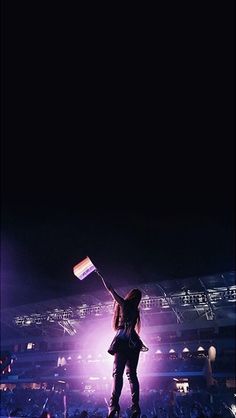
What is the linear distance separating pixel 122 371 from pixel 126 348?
286 mm

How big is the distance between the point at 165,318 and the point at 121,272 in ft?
32.6

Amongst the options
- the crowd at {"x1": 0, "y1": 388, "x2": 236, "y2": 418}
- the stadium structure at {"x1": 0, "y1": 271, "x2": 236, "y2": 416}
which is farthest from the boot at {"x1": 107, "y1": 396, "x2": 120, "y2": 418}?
the stadium structure at {"x1": 0, "y1": 271, "x2": 236, "y2": 416}

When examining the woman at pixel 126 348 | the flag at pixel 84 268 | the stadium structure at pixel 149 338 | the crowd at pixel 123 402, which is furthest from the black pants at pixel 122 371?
the stadium structure at pixel 149 338

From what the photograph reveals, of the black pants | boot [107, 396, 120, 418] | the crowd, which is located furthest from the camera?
the crowd

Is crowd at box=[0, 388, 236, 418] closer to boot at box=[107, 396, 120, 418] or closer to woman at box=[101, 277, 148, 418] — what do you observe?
woman at box=[101, 277, 148, 418]

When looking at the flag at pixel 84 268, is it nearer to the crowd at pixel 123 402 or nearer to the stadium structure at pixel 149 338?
the crowd at pixel 123 402

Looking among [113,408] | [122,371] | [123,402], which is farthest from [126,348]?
[123,402]

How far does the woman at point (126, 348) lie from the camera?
401 cm

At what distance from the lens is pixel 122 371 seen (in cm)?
409

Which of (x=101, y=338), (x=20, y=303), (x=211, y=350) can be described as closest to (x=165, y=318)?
(x=211, y=350)

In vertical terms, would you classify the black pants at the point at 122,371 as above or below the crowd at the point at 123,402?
above

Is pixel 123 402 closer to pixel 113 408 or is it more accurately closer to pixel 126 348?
pixel 113 408

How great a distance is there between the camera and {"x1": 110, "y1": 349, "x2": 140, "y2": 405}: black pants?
3985mm

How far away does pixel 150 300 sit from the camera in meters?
22.3
